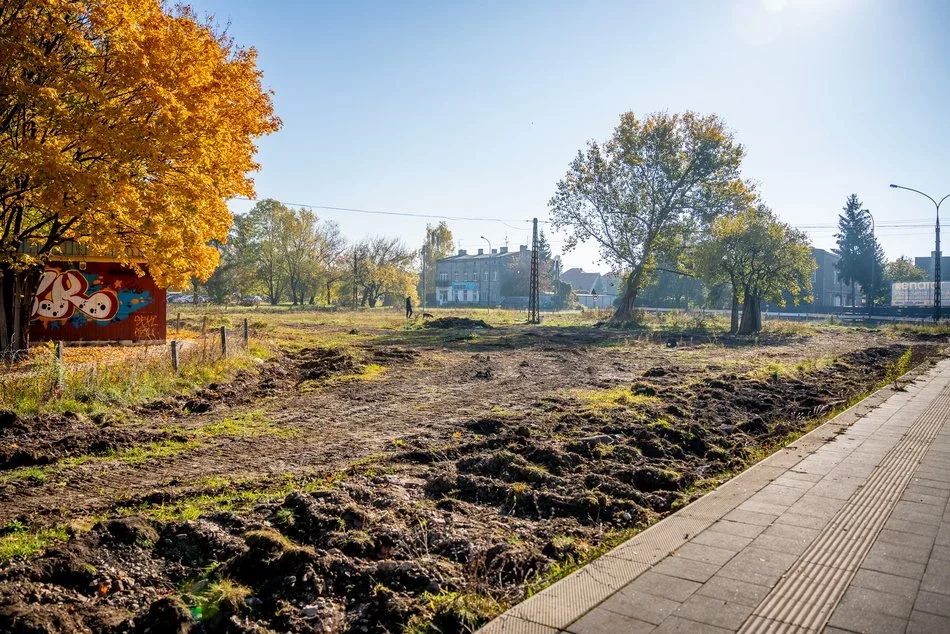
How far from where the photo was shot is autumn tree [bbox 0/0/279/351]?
12.0m

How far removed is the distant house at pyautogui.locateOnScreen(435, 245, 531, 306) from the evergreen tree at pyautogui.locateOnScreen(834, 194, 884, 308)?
3826cm

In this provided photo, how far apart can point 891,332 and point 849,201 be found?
43.7 m

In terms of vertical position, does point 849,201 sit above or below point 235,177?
above

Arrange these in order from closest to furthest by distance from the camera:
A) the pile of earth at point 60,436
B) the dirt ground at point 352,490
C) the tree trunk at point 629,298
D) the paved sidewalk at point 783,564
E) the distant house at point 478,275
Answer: the paved sidewalk at point 783,564
the dirt ground at point 352,490
the pile of earth at point 60,436
the tree trunk at point 629,298
the distant house at point 478,275

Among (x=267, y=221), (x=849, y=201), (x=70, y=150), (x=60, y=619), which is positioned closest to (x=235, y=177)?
(x=70, y=150)

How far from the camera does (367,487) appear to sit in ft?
19.9

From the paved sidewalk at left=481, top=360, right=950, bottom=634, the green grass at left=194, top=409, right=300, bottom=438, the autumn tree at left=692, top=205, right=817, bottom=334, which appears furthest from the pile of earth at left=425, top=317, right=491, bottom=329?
the paved sidewalk at left=481, top=360, right=950, bottom=634

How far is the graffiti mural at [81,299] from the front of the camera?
1780 centimetres

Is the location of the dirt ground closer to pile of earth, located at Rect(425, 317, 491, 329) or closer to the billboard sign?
pile of earth, located at Rect(425, 317, 491, 329)

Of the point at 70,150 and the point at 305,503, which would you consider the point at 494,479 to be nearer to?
the point at 305,503

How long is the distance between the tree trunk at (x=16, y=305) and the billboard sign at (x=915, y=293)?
2904 inches

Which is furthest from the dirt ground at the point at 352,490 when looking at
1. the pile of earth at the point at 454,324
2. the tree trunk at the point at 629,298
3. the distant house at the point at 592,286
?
the distant house at the point at 592,286

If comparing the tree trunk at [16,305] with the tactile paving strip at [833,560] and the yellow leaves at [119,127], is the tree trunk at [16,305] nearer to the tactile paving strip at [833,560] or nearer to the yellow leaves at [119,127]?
the yellow leaves at [119,127]

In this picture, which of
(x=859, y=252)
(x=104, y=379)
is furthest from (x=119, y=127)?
(x=859, y=252)
